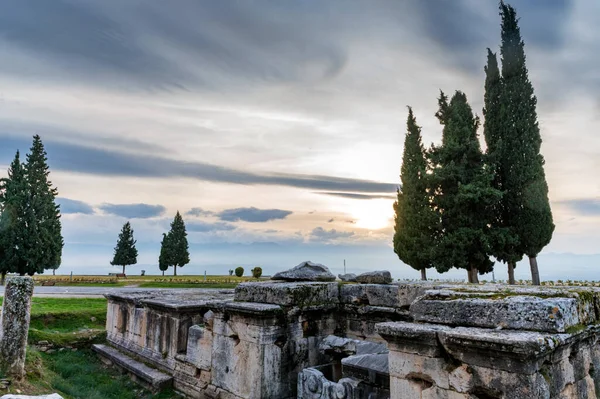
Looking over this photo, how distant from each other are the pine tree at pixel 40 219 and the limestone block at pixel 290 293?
3452 cm

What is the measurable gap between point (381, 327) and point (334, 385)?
1.04 metres

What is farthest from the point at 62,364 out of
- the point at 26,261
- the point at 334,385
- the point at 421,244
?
the point at 26,261

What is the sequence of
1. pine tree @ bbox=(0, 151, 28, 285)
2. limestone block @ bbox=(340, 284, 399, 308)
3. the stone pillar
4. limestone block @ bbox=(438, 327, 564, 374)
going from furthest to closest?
pine tree @ bbox=(0, 151, 28, 285) → the stone pillar → limestone block @ bbox=(340, 284, 399, 308) → limestone block @ bbox=(438, 327, 564, 374)

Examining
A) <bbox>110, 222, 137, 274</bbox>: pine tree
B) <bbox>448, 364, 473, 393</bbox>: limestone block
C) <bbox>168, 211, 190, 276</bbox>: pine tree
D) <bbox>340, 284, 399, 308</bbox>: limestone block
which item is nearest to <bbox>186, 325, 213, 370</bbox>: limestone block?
<bbox>340, 284, 399, 308</bbox>: limestone block

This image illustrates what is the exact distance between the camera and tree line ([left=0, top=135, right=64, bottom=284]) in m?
32.0

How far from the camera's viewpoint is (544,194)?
64.1ft

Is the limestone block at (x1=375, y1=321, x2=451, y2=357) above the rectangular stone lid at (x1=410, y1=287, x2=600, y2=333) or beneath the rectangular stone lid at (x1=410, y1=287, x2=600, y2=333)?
beneath

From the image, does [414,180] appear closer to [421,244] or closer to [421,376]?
[421,244]

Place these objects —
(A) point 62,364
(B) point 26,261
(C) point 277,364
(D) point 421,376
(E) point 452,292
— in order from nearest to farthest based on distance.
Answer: (D) point 421,376 → (E) point 452,292 → (C) point 277,364 → (A) point 62,364 → (B) point 26,261

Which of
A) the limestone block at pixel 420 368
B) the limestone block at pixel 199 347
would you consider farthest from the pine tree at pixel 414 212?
the limestone block at pixel 420 368

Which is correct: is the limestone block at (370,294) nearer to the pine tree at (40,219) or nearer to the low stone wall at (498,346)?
the low stone wall at (498,346)

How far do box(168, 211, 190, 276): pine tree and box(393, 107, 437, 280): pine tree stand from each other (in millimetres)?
35039

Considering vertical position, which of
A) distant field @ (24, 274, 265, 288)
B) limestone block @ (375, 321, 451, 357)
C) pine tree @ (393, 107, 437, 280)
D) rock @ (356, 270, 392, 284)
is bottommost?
distant field @ (24, 274, 265, 288)

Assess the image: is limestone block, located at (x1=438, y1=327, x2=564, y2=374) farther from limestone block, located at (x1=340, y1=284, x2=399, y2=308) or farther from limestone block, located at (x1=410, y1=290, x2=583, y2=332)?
limestone block, located at (x1=340, y1=284, x2=399, y2=308)
